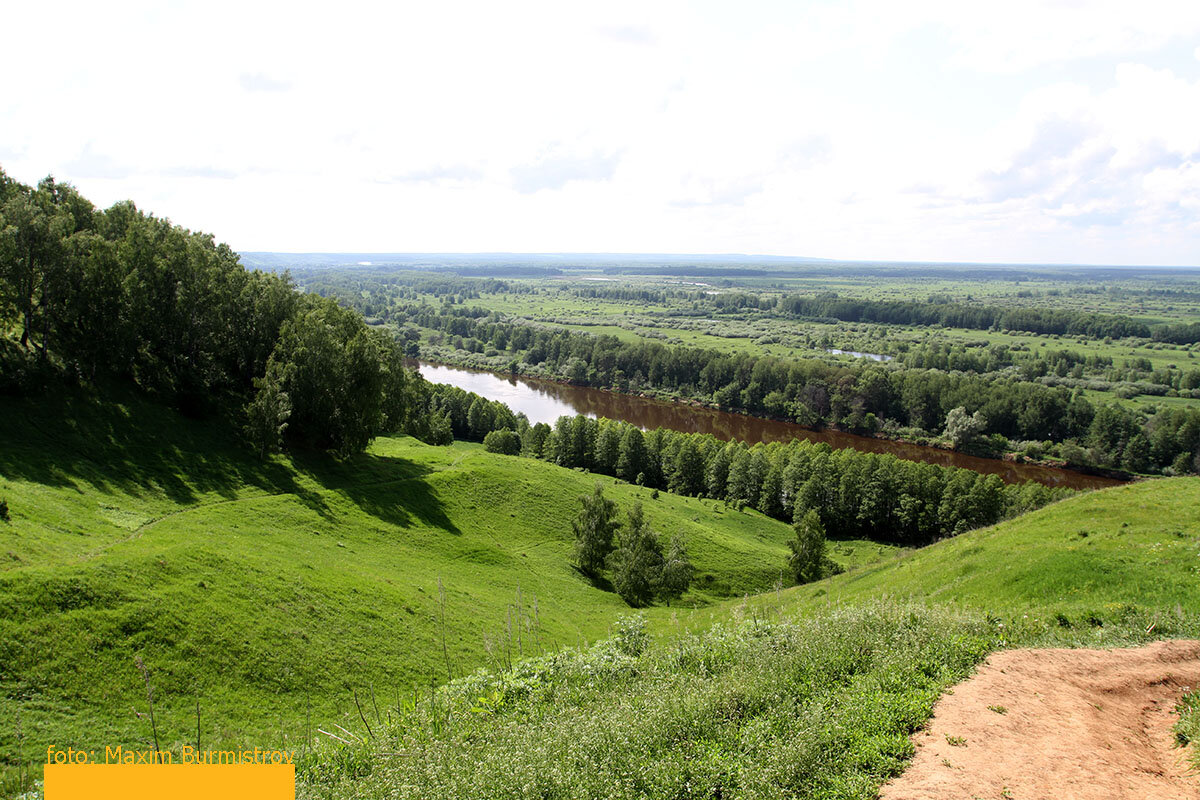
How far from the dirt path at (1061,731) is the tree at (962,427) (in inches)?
4315

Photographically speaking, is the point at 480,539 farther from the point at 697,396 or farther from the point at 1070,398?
the point at 1070,398

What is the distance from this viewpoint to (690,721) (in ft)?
44.2

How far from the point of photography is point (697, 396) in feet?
485

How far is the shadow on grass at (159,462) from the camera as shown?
3381 cm

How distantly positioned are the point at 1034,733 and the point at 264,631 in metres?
24.4

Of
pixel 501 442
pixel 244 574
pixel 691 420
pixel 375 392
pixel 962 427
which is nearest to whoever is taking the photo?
pixel 244 574

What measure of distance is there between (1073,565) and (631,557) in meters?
26.5

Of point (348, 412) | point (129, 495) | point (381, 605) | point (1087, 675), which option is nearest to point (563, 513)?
point (348, 412)

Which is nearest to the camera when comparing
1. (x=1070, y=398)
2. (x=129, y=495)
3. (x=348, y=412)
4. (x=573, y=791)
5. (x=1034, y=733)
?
(x=573, y=791)

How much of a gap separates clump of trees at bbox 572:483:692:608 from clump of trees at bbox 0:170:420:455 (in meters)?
20.7

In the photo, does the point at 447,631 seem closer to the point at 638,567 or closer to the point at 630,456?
the point at 638,567

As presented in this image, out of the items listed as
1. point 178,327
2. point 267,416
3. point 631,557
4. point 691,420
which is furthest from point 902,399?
point 178,327

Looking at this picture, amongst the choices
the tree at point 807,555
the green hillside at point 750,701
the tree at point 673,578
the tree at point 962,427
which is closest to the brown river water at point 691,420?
the tree at point 962,427

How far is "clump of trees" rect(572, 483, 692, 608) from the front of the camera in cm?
4353
